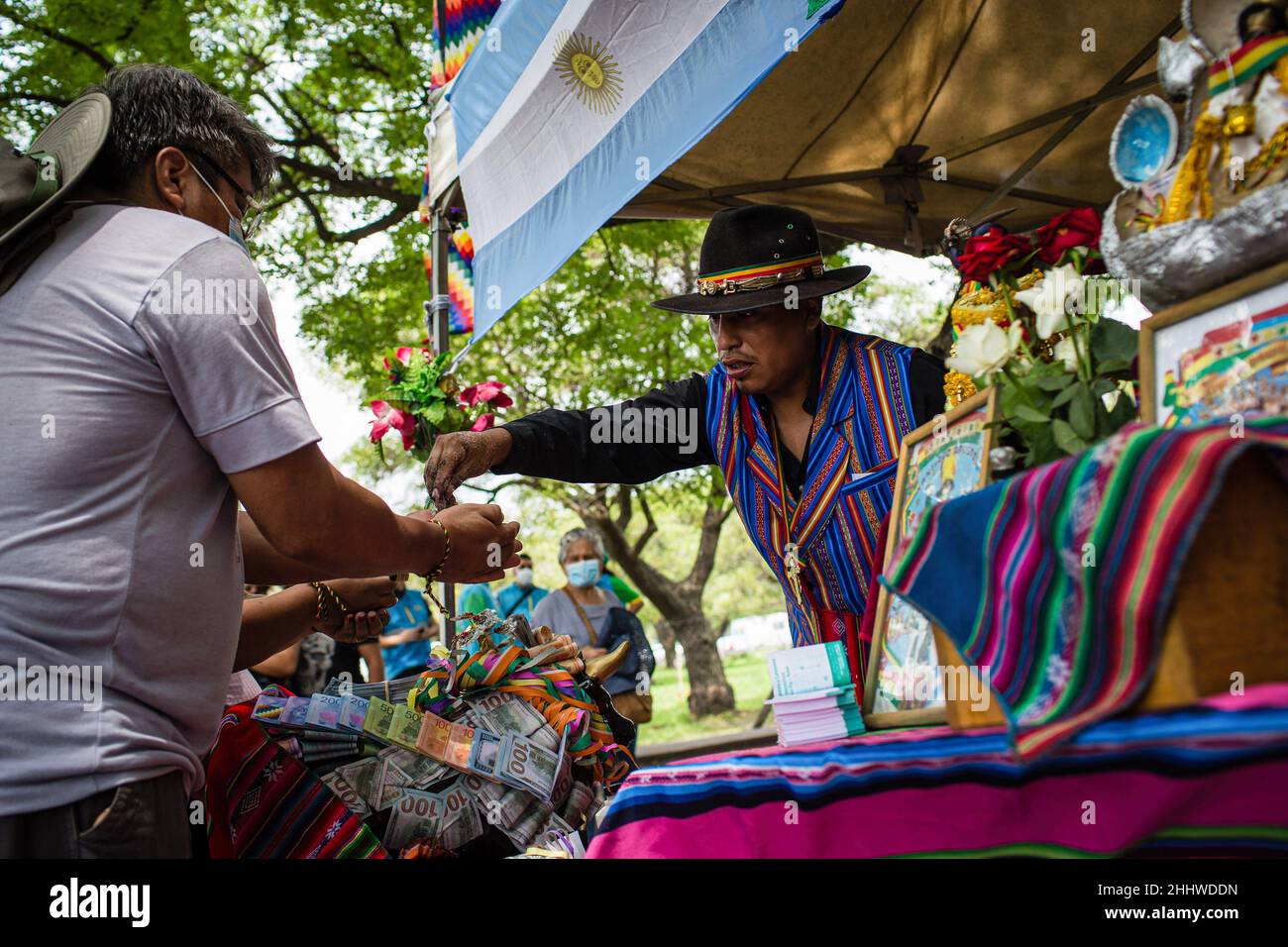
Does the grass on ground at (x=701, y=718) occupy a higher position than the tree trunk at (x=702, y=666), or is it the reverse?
the tree trunk at (x=702, y=666)

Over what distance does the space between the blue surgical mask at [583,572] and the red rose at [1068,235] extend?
6.19 m

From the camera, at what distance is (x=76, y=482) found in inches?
62.4

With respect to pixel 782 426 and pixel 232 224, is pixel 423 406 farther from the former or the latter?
pixel 232 224

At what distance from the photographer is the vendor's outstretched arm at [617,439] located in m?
2.86

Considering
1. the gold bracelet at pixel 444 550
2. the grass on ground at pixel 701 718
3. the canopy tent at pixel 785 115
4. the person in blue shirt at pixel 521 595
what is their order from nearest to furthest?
the gold bracelet at pixel 444 550
the canopy tent at pixel 785 115
the person in blue shirt at pixel 521 595
the grass on ground at pixel 701 718

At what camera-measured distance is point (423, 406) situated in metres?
3.72

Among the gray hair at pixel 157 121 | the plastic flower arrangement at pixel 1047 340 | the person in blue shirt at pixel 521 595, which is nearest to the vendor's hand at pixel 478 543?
the gray hair at pixel 157 121

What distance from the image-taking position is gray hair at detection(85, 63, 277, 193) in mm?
1879

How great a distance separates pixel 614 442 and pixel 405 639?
15.2 ft

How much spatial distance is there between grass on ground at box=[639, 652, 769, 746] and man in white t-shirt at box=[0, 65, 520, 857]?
14.1 ft

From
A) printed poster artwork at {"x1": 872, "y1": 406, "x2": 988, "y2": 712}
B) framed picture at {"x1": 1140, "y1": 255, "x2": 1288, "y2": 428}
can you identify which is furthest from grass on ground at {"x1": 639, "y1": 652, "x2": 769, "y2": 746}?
framed picture at {"x1": 1140, "y1": 255, "x2": 1288, "y2": 428}

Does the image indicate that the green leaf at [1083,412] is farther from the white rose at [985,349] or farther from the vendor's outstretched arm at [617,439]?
the vendor's outstretched arm at [617,439]

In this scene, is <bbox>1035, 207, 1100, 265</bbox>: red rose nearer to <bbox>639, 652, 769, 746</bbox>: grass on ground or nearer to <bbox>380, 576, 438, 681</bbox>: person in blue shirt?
<bbox>639, 652, 769, 746</bbox>: grass on ground
